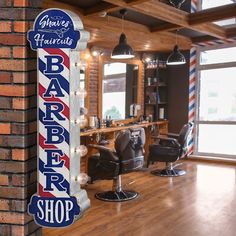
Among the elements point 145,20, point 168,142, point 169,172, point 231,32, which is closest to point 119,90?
point 168,142

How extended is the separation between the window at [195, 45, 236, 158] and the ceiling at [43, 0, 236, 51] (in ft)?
2.50

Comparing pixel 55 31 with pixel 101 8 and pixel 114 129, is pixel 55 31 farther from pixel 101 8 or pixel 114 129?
pixel 114 129

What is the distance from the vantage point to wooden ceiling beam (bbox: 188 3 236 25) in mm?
4465

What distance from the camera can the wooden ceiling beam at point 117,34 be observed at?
168 inches

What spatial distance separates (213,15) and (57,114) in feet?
12.1

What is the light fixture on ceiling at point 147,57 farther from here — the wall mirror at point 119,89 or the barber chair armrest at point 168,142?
the barber chair armrest at point 168,142

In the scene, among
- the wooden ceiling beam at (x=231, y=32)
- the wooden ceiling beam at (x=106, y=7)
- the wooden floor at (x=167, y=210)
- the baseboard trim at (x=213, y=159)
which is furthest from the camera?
the baseboard trim at (x=213, y=159)

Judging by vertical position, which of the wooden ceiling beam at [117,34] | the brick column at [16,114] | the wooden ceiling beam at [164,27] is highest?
the wooden ceiling beam at [164,27]

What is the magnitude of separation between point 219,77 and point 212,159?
6.10 ft

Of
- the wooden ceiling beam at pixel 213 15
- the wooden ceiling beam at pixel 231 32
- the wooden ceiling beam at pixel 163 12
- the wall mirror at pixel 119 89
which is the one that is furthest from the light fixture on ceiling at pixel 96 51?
the wooden ceiling beam at pixel 231 32

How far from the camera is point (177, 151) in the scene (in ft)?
18.3

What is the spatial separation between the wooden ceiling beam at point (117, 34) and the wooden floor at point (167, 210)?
2463mm

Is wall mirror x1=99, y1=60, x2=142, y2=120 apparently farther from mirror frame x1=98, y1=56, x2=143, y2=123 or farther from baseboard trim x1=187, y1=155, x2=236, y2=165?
baseboard trim x1=187, y1=155, x2=236, y2=165

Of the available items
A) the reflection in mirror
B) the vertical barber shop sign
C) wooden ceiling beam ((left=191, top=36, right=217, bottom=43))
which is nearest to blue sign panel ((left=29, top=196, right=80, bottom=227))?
the vertical barber shop sign
